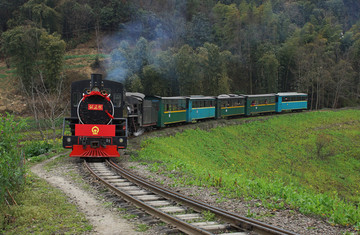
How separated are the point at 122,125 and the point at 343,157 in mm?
18798

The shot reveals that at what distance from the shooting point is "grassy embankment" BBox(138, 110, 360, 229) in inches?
321

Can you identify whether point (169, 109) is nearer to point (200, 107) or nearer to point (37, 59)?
point (200, 107)

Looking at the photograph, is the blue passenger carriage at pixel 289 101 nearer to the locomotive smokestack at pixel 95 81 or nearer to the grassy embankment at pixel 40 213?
the locomotive smokestack at pixel 95 81

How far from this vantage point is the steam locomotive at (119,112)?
13.0 m

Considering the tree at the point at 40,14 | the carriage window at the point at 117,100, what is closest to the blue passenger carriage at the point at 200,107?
the carriage window at the point at 117,100

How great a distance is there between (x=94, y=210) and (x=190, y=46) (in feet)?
147

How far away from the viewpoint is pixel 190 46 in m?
50.0

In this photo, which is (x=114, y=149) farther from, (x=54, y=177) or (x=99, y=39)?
(x=99, y=39)

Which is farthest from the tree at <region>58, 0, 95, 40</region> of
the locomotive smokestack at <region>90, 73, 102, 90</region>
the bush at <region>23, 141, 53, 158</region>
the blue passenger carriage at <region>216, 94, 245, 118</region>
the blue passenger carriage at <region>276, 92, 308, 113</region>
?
the locomotive smokestack at <region>90, 73, 102, 90</region>

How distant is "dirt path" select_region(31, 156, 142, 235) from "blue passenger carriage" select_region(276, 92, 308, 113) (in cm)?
3325

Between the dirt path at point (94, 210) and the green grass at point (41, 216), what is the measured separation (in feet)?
0.58

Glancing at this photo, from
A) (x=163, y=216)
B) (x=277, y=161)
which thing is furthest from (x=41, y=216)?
(x=277, y=161)

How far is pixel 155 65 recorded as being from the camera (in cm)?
3744

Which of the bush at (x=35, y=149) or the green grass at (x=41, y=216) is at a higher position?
the green grass at (x=41, y=216)
